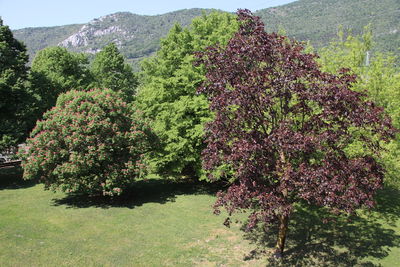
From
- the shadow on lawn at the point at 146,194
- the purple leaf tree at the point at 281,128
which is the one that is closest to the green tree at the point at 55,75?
the shadow on lawn at the point at 146,194

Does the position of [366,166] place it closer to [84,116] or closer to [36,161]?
[84,116]

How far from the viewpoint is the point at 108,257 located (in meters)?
14.1

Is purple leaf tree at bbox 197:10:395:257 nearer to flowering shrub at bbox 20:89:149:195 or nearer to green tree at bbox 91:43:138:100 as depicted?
flowering shrub at bbox 20:89:149:195

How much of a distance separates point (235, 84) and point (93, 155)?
11.2 metres

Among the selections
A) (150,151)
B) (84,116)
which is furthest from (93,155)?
(150,151)

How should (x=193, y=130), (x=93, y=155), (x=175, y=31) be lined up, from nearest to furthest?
1. (x=93, y=155)
2. (x=193, y=130)
3. (x=175, y=31)

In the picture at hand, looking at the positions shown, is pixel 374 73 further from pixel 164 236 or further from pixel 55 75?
pixel 55 75

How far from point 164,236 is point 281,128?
9190mm

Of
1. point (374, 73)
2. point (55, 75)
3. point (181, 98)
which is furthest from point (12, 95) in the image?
point (374, 73)

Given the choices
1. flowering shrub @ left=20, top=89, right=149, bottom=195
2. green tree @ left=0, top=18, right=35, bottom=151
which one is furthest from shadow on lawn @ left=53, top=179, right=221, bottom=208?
green tree @ left=0, top=18, right=35, bottom=151

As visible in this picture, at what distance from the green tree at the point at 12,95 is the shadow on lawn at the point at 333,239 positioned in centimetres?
2036

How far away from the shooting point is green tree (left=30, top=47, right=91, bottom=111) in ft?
103

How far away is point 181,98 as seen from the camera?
2328cm

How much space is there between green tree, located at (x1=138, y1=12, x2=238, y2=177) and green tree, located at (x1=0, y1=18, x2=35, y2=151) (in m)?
10.3
